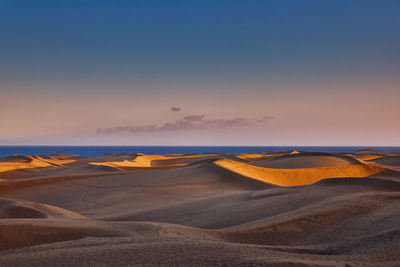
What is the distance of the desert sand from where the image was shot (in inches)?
124

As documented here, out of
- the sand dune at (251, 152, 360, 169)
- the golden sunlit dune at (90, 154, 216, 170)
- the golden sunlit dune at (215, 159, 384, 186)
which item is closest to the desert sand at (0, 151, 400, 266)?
the golden sunlit dune at (215, 159, 384, 186)

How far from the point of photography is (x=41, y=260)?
119 inches

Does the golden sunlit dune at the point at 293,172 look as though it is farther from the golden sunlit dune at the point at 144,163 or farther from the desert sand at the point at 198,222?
the golden sunlit dune at the point at 144,163

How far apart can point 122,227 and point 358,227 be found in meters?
3.63

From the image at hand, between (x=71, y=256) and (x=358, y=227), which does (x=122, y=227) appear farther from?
(x=358, y=227)

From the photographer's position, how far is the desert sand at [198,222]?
3.14 meters

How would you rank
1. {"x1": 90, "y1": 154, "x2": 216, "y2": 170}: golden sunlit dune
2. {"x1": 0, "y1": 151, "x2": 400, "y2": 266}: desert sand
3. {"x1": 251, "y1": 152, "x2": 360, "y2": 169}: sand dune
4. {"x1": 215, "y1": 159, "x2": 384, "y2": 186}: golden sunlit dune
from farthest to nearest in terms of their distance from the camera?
{"x1": 90, "y1": 154, "x2": 216, "y2": 170}: golden sunlit dune
{"x1": 251, "y1": 152, "x2": 360, "y2": 169}: sand dune
{"x1": 215, "y1": 159, "x2": 384, "y2": 186}: golden sunlit dune
{"x1": 0, "y1": 151, "x2": 400, "y2": 266}: desert sand

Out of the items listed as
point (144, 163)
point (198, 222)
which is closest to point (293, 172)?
point (198, 222)

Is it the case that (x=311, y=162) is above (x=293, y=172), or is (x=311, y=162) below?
above

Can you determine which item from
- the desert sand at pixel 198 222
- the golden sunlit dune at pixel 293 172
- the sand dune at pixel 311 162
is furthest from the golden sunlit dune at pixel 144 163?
the golden sunlit dune at pixel 293 172

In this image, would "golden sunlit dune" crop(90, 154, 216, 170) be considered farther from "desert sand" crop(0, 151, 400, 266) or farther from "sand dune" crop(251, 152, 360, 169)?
"sand dune" crop(251, 152, 360, 169)

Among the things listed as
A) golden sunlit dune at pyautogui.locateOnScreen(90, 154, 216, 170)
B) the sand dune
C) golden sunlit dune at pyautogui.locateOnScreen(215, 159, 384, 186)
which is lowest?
golden sunlit dune at pyautogui.locateOnScreen(90, 154, 216, 170)

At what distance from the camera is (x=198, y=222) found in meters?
7.30

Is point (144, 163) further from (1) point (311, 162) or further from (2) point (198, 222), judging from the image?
(2) point (198, 222)
